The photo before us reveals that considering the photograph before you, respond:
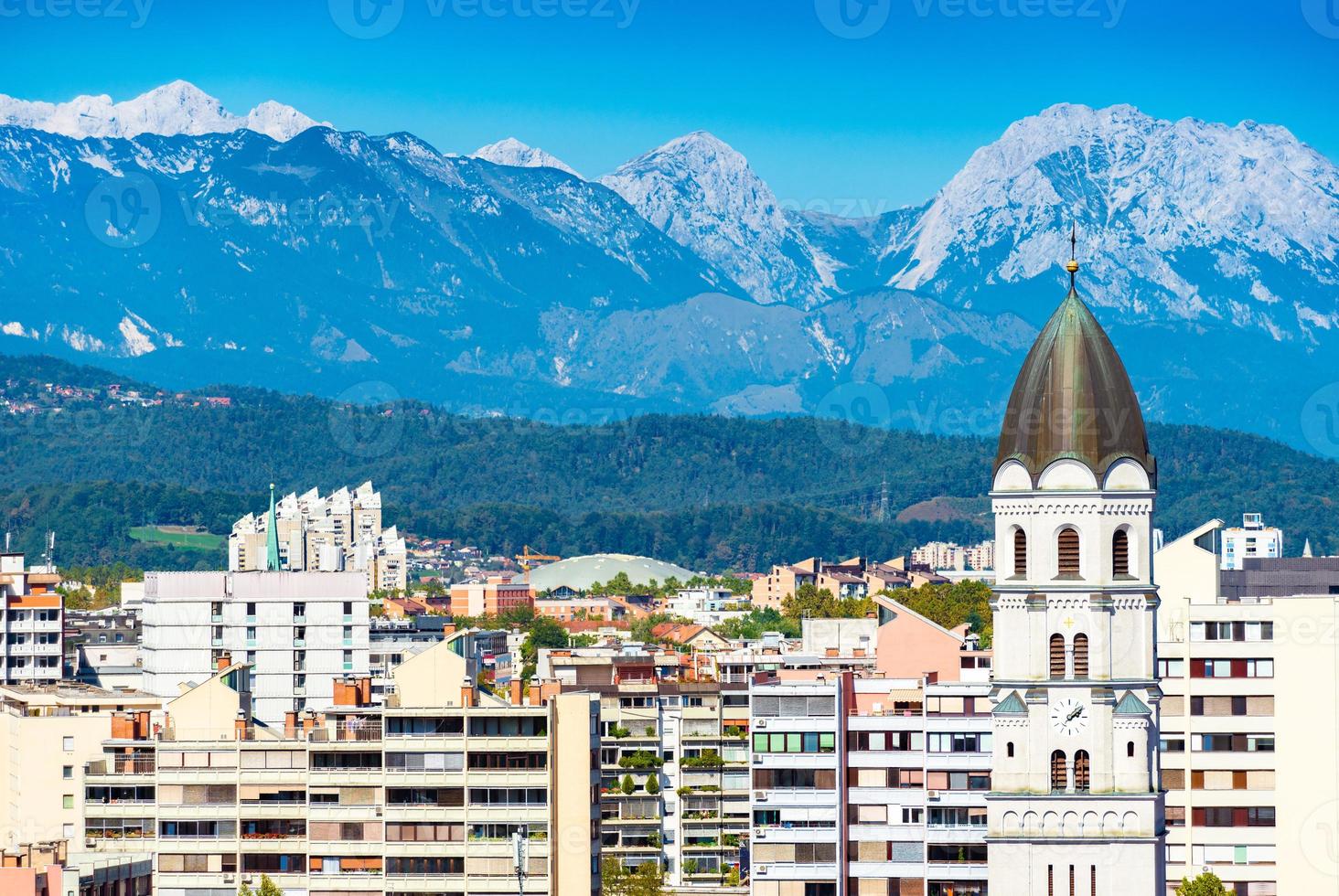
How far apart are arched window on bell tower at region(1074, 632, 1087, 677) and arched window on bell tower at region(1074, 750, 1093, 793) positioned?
1.77 m

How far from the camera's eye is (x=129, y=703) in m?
107

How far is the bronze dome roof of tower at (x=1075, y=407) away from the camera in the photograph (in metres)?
71.9

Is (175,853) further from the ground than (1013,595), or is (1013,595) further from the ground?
(1013,595)

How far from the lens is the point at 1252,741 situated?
300 ft

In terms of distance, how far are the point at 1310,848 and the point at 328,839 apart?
27.0 m

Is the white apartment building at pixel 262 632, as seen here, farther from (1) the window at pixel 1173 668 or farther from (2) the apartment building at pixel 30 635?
(1) the window at pixel 1173 668

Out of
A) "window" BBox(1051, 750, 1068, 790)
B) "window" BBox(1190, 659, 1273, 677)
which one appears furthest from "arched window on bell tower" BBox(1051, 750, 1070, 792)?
"window" BBox(1190, 659, 1273, 677)

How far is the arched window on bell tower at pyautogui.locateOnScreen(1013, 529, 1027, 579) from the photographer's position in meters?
72.1

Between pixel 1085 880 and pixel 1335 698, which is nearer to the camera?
pixel 1085 880

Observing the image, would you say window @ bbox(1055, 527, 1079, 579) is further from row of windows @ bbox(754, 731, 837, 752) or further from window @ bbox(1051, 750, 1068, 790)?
row of windows @ bbox(754, 731, 837, 752)

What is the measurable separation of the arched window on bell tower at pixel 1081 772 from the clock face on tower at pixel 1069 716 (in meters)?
0.53

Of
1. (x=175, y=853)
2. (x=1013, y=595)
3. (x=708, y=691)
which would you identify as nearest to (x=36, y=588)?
(x=708, y=691)

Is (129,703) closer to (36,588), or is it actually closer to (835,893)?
(835,893)

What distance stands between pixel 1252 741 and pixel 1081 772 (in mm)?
20981
